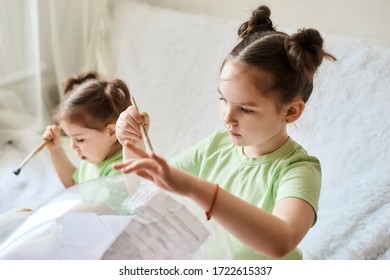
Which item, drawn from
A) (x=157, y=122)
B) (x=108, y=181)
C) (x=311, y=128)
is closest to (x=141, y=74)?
(x=157, y=122)

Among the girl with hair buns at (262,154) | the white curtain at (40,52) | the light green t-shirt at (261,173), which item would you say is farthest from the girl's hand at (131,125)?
the white curtain at (40,52)

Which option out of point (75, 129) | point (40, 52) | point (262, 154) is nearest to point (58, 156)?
point (75, 129)

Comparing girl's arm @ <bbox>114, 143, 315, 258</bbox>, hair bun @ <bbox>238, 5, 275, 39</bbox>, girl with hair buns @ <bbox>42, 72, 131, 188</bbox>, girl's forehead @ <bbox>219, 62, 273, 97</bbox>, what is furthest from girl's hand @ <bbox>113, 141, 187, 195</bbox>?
girl with hair buns @ <bbox>42, 72, 131, 188</bbox>

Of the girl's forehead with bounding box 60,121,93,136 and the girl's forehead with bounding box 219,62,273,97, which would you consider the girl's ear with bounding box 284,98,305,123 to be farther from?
the girl's forehead with bounding box 60,121,93,136

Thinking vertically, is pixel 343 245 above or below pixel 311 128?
below

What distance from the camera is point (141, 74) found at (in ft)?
4.47

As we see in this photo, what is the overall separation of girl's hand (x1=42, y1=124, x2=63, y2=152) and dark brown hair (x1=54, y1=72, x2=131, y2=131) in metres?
0.09

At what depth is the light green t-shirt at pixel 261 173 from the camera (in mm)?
750

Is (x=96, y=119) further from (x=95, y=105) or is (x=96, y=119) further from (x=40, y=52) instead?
(x=40, y=52)

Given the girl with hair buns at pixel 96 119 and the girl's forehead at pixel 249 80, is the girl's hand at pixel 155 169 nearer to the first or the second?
the girl's forehead at pixel 249 80

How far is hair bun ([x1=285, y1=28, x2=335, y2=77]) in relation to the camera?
2.41ft

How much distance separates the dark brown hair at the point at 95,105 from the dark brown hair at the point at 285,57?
13.5 inches

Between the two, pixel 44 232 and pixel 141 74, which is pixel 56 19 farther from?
pixel 44 232

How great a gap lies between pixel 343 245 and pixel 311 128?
0.24 meters
